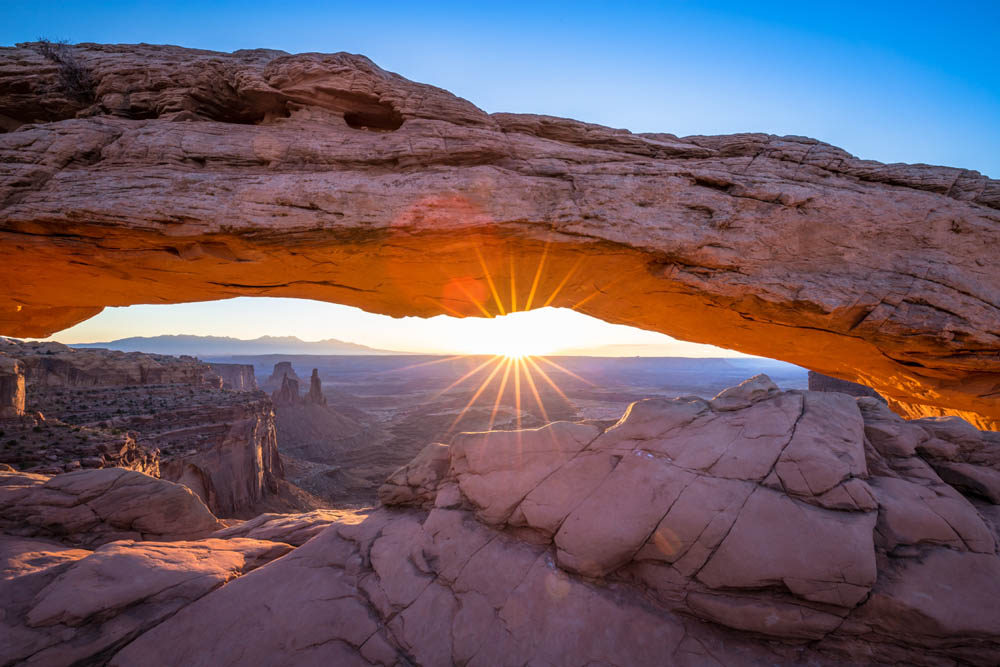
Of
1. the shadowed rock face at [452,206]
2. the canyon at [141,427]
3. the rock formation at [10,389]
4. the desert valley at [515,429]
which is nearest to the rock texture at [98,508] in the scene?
the desert valley at [515,429]

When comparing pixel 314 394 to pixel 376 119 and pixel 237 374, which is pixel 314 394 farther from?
pixel 376 119

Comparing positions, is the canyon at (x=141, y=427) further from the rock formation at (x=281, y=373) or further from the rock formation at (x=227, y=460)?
the rock formation at (x=281, y=373)

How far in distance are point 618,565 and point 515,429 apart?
11.2ft

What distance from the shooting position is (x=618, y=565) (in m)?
4.53

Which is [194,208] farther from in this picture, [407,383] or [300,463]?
[407,383]

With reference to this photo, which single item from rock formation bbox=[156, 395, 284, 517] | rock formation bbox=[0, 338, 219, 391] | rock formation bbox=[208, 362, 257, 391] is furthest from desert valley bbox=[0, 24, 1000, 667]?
rock formation bbox=[208, 362, 257, 391]

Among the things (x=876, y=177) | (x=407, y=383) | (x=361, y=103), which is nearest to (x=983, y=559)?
(x=876, y=177)

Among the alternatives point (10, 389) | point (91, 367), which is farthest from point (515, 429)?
point (91, 367)

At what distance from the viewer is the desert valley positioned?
4090 mm

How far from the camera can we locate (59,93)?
8.03m

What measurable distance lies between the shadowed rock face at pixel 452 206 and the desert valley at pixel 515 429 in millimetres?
65

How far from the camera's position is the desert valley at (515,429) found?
4090 millimetres

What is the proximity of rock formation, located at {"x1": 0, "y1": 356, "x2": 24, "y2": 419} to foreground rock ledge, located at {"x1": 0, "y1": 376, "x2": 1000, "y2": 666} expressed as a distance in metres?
9.24

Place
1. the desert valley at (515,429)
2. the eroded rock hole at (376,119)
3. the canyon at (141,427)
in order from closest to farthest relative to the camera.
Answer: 1. the desert valley at (515,429)
2. the eroded rock hole at (376,119)
3. the canyon at (141,427)
